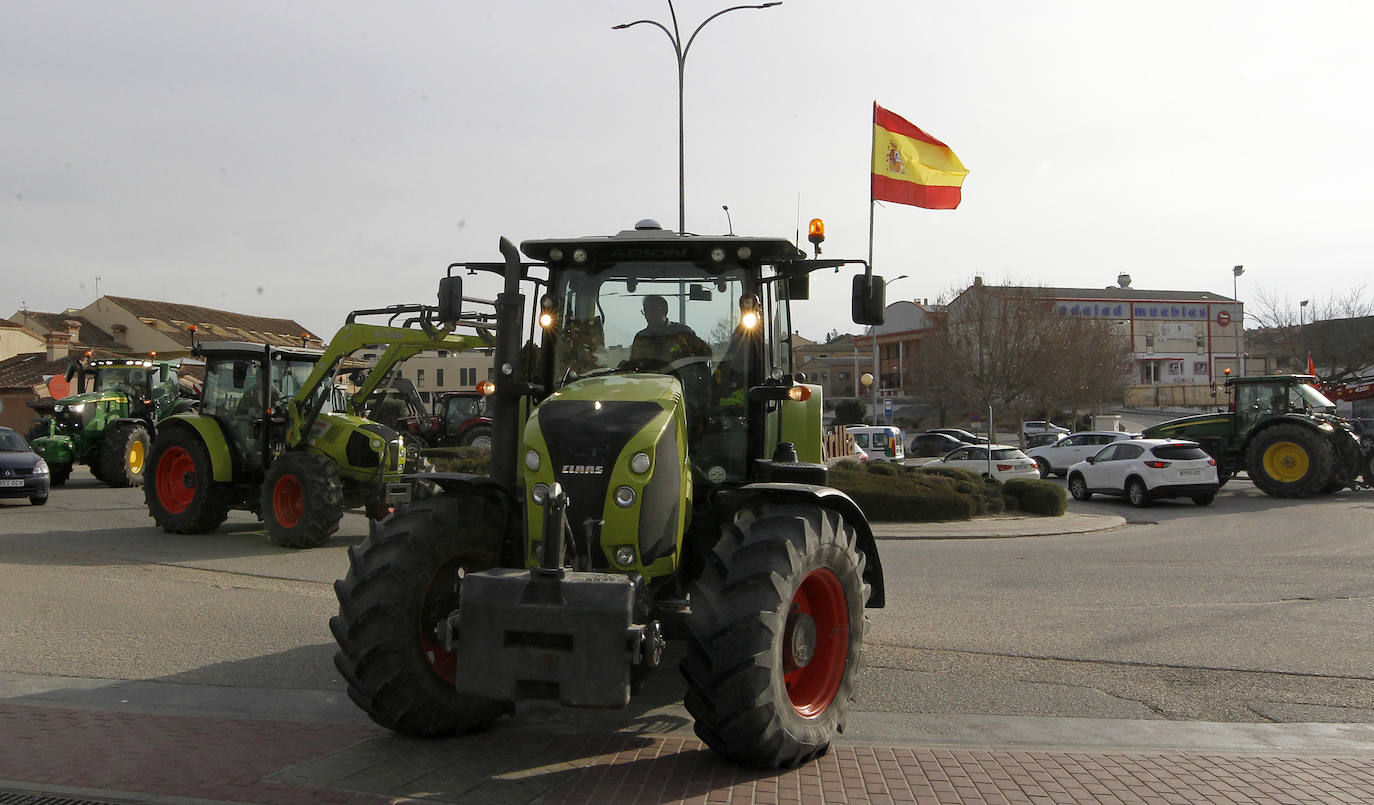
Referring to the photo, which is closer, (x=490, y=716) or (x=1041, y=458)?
(x=490, y=716)

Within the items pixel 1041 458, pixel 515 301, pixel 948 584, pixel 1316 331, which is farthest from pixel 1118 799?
pixel 1316 331

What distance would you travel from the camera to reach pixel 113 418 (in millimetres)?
23969

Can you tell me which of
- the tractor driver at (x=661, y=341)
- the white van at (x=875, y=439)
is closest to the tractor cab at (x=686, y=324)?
the tractor driver at (x=661, y=341)

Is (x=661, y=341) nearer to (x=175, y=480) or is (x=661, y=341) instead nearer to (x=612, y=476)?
(x=612, y=476)

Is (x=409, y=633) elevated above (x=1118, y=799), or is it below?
above

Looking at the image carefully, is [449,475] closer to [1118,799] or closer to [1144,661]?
[1118,799]

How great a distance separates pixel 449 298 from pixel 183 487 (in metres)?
10.2

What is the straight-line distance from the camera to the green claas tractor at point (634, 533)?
4.74 m

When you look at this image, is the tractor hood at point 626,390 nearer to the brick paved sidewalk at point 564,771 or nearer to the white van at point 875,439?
the brick paved sidewalk at point 564,771

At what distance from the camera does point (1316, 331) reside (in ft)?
169

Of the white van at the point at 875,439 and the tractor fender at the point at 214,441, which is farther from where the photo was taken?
the white van at the point at 875,439

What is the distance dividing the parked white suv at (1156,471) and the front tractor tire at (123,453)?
2107 centimetres

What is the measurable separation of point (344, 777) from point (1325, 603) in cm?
951

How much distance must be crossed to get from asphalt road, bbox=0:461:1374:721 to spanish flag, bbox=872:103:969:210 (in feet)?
23.8
